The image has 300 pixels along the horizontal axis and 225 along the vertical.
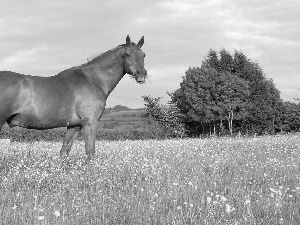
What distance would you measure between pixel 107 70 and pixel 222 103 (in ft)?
169

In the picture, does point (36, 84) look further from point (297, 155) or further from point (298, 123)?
point (298, 123)

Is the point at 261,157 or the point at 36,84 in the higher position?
the point at 36,84

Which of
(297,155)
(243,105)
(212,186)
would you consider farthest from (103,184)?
(243,105)

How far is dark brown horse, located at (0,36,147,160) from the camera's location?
934 cm

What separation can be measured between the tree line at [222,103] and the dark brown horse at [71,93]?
45789 mm

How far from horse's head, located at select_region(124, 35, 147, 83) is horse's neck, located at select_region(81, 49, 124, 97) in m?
0.23

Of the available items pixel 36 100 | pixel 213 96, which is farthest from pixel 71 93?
pixel 213 96

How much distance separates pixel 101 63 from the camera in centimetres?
1112

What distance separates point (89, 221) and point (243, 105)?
5910 cm

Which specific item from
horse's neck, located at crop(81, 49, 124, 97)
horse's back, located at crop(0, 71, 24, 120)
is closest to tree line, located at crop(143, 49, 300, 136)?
horse's neck, located at crop(81, 49, 124, 97)

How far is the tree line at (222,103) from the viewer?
60438mm

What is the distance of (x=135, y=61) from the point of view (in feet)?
35.6

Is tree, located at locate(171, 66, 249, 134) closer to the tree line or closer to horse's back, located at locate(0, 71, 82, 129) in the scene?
the tree line

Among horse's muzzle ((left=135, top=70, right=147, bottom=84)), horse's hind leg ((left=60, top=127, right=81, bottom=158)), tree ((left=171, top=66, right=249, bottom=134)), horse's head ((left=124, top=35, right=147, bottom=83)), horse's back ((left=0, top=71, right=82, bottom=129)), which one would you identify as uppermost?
tree ((left=171, top=66, right=249, bottom=134))
